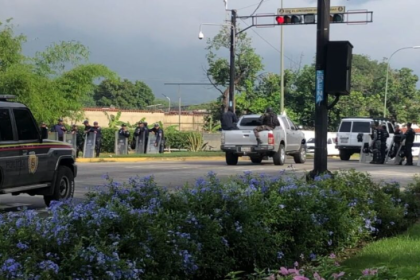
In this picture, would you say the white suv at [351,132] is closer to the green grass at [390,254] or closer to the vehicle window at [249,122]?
the vehicle window at [249,122]

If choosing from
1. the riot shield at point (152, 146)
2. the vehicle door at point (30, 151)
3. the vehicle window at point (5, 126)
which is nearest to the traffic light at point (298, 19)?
the riot shield at point (152, 146)

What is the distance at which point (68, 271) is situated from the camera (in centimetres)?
464

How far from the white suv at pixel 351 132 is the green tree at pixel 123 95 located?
63.4 meters

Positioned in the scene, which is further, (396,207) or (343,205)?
(396,207)

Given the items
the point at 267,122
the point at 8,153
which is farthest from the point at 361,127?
the point at 8,153

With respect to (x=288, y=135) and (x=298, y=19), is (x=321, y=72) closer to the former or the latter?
(x=288, y=135)

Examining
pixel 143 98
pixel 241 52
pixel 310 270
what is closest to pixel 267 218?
pixel 310 270

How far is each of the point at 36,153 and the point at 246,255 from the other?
6475 millimetres

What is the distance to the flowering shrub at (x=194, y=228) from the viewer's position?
4.79 m

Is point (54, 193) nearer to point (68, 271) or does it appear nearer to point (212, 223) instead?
point (212, 223)

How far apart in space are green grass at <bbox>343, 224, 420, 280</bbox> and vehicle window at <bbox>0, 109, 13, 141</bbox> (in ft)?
19.4

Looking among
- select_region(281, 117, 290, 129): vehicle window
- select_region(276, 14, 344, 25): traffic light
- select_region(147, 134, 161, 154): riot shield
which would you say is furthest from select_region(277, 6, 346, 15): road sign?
select_region(147, 134, 161, 154): riot shield

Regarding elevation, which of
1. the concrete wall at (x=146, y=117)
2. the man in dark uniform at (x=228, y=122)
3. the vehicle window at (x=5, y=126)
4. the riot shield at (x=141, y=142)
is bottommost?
the riot shield at (x=141, y=142)

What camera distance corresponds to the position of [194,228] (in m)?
6.09
